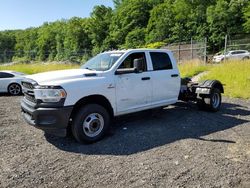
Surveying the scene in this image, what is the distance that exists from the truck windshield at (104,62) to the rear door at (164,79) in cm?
105

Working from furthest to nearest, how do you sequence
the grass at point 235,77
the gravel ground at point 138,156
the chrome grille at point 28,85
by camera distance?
1. the grass at point 235,77
2. the chrome grille at point 28,85
3. the gravel ground at point 138,156

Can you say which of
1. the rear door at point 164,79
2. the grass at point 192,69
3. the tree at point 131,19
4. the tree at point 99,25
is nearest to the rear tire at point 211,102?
→ the rear door at point 164,79

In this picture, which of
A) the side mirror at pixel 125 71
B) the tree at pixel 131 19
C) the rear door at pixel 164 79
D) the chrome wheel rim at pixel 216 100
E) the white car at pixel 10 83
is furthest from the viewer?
the tree at pixel 131 19

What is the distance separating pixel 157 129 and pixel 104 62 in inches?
82.3

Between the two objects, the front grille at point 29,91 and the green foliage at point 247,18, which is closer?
the front grille at point 29,91

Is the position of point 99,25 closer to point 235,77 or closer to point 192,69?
point 192,69

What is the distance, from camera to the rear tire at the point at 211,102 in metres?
8.71

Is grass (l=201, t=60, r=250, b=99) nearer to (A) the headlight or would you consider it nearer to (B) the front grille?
(A) the headlight

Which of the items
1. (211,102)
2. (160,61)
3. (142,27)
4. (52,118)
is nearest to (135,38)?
(142,27)

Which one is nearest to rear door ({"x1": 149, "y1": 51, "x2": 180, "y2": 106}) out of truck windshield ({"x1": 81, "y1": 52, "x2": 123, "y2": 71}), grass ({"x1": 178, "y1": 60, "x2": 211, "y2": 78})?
truck windshield ({"x1": 81, "y1": 52, "x2": 123, "y2": 71})

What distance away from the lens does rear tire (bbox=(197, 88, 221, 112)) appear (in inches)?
343

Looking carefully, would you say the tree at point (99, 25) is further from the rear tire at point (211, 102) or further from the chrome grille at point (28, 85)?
the chrome grille at point (28, 85)

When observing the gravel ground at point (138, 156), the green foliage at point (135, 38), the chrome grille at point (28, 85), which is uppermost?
the green foliage at point (135, 38)

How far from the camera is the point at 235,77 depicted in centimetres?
→ 1377
